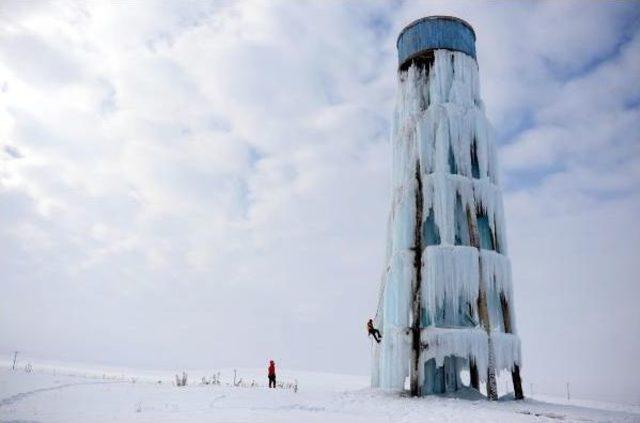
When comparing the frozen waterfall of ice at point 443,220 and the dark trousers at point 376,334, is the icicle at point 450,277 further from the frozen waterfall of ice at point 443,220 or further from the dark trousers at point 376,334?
the dark trousers at point 376,334

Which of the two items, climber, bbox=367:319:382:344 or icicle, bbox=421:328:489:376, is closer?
icicle, bbox=421:328:489:376

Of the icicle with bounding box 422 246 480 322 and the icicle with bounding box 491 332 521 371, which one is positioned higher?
the icicle with bounding box 422 246 480 322

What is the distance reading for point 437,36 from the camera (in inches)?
1086

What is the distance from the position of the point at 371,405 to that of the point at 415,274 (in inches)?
315

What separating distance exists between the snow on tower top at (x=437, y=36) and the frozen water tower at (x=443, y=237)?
6 centimetres

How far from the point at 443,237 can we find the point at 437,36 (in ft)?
36.9

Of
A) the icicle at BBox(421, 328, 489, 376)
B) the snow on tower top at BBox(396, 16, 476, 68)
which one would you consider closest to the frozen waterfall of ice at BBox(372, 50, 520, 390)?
the icicle at BBox(421, 328, 489, 376)

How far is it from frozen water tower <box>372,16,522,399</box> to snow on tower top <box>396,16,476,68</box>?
59 millimetres

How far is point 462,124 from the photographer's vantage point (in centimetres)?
2559

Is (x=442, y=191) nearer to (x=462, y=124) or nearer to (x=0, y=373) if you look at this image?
(x=462, y=124)

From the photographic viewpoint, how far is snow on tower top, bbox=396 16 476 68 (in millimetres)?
27500

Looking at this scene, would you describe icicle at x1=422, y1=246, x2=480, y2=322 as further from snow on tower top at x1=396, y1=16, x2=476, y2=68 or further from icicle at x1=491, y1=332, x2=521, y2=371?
snow on tower top at x1=396, y1=16, x2=476, y2=68

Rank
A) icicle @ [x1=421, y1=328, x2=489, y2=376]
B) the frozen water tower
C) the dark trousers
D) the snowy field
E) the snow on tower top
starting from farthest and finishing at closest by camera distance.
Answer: the snow on tower top
the dark trousers
the frozen water tower
icicle @ [x1=421, y1=328, x2=489, y2=376]
the snowy field

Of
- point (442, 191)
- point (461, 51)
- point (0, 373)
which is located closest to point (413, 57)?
point (461, 51)
